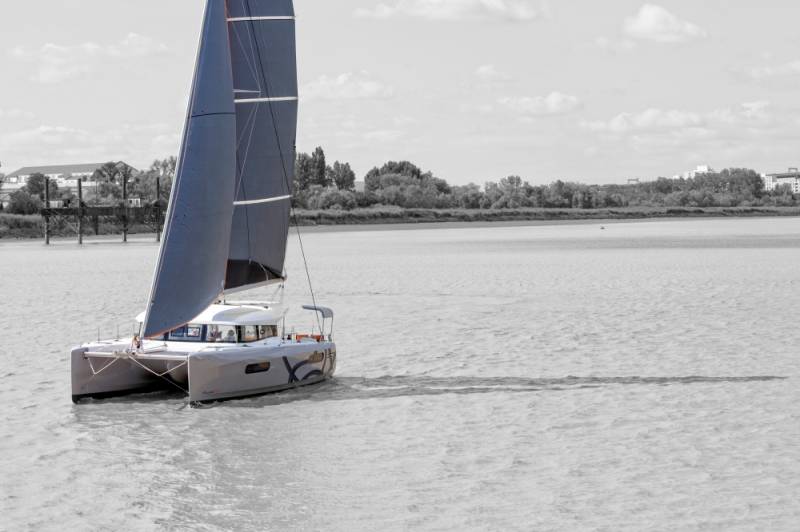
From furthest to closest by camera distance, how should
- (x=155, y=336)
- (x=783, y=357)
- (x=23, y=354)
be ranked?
(x=23, y=354) → (x=783, y=357) → (x=155, y=336)

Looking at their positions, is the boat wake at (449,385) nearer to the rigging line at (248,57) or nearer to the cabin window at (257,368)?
the cabin window at (257,368)

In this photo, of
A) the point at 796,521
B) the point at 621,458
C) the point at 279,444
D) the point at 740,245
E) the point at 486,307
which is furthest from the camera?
the point at 740,245

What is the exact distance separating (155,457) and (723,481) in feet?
24.2

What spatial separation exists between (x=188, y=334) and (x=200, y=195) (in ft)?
7.93

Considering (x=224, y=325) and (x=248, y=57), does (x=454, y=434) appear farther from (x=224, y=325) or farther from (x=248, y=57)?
(x=248, y=57)

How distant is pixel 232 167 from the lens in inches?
783

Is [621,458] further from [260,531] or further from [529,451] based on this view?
[260,531]

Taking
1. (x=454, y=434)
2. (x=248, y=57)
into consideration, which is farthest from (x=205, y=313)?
(x=454, y=434)

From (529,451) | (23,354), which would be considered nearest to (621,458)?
(529,451)

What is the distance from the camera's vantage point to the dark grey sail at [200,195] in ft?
63.2

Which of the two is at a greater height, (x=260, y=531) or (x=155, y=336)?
(x=155, y=336)

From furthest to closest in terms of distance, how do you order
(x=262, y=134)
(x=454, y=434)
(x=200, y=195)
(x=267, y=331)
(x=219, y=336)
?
(x=262, y=134) < (x=267, y=331) < (x=219, y=336) < (x=200, y=195) < (x=454, y=434)

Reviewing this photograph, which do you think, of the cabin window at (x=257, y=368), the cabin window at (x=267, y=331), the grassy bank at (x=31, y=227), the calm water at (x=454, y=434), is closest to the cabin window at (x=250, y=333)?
the cabin window at (x=267, y=331)

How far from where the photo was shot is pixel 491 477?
46.5 feet
